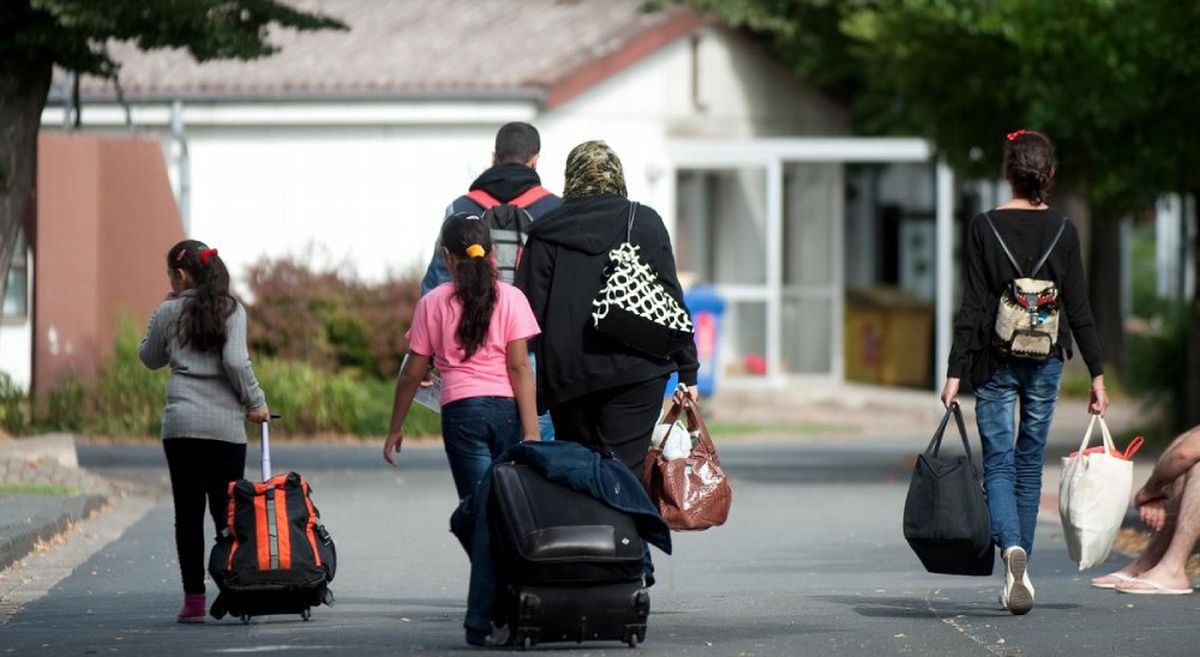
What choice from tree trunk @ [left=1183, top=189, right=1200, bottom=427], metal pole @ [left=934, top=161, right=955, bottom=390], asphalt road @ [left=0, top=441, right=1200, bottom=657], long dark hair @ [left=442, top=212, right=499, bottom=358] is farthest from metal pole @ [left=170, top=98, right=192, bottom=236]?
long dark hair @ [left=442, top=212, right=499, bottom=358]

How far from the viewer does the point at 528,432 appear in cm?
Result: 852

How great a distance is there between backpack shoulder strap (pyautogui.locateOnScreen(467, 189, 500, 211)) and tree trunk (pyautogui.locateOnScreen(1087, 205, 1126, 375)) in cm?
2217

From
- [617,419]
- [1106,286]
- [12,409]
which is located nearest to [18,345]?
[12,409]

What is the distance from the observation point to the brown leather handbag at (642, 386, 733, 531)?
8.61 meters

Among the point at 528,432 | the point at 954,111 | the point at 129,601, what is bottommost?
the point at 129,601

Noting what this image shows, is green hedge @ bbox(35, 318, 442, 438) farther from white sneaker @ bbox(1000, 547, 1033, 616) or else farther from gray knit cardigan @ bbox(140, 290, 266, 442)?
white sneaker @ bbox(1000, 547, 1033, 616)

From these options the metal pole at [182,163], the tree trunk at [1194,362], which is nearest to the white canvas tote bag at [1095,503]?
the tree trunk at [1194,362]

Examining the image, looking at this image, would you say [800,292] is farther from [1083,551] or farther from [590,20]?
[1083,551]

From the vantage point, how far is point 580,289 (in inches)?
338

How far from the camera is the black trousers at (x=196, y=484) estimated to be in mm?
9391

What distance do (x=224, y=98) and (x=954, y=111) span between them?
832cm

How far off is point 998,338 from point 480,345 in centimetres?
210

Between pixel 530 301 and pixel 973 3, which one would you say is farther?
pixel 973 3

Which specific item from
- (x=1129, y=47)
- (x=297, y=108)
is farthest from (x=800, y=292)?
(x=1129, y=47)
